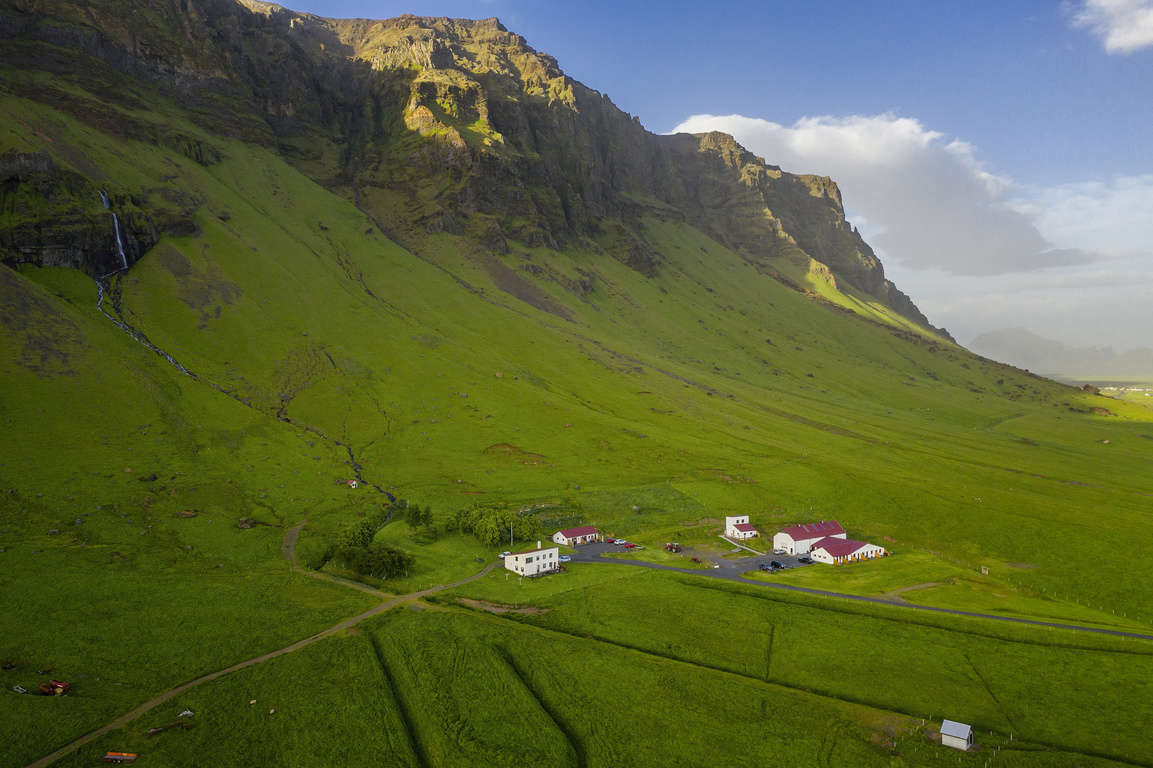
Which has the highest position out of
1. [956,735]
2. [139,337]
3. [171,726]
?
[139,337]

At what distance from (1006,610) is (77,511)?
420 feet

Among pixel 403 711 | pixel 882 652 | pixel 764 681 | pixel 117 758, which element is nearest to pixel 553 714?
pixel 403 711

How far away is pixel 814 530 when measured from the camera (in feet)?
343

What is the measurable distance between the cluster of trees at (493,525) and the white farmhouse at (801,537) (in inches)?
1610

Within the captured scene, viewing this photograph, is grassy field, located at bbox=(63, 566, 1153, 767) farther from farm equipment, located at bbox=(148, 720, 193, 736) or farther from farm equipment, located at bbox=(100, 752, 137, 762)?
farm equipment, located at bbox=(100, 752, 137, 762)

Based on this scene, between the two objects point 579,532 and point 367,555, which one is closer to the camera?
point 367,555

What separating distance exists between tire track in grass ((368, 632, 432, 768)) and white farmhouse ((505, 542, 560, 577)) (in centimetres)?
2561

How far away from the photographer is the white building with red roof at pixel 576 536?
103 metres

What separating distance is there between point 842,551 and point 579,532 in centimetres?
4299

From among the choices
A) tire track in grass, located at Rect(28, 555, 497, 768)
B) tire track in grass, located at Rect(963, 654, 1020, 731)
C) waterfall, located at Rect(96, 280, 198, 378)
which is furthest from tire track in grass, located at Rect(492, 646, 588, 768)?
waterfall, located at Rect(96, 280, 198, 378)

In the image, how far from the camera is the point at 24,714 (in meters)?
47.1

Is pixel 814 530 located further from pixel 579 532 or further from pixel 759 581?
pixel 579 532

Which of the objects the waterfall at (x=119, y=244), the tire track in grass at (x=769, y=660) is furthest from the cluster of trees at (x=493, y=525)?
the waterfall at (x=119, y=244)

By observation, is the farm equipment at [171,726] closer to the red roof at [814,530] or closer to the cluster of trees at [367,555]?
the cluster of trees at [367,555]
